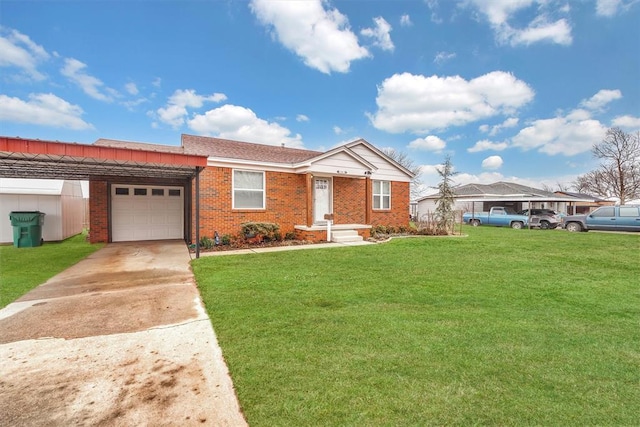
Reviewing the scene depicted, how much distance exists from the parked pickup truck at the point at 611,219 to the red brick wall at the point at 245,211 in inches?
664

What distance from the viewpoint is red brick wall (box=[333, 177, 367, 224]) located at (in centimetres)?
1382

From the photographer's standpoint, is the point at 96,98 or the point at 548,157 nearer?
the point at 96,98

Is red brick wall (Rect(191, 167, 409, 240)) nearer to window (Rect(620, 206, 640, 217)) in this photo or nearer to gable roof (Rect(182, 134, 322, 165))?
gable roof (Rect(182, 134, 322, 165))

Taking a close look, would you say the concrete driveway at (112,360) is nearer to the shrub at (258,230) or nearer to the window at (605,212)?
the shrub at (258,230)

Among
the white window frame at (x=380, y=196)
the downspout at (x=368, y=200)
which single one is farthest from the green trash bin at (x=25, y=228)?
the white window frame at (x=380, y=196)

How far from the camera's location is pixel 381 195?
15406mm

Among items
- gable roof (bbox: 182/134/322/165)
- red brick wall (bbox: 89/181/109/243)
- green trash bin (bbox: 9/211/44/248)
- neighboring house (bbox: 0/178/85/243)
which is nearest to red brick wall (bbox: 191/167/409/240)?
gable roof (bbox: 182/134/322/165)

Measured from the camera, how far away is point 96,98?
14742mm

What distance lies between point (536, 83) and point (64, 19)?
821 inches

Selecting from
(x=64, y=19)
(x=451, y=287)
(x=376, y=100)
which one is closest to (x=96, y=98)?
(x=64, y=19)

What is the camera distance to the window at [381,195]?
50.0 feet

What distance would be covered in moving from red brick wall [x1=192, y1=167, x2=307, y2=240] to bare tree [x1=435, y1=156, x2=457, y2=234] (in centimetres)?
740

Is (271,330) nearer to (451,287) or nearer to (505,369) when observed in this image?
(505,369)

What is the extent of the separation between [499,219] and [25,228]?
86.7 feet
